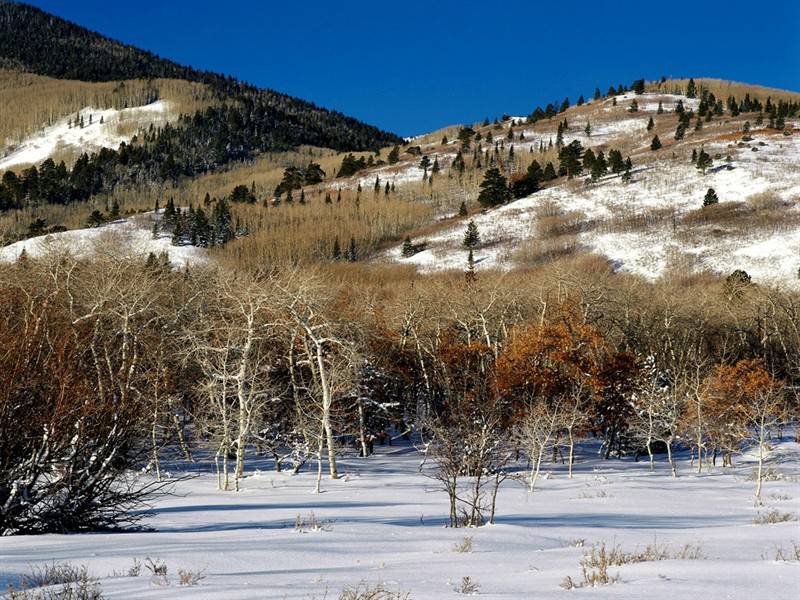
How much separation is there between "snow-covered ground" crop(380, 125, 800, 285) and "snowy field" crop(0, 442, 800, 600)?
68.7 m

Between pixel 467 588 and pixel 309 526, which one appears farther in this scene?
pixel 309 526

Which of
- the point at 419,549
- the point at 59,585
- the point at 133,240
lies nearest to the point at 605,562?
the point at 419,549

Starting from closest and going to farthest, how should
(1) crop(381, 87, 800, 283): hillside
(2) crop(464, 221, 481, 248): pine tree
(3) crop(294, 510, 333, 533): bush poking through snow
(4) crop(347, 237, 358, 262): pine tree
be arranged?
(3) crop(294, 510, 333, 533): bush poking through snow, (1) crop(381, 87, 800, 283): hillside, (2) crop(464, 221, 481, 248): pine tree, (4) crop(347, 237, 358, 262): pine tree

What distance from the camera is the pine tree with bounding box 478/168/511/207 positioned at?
397ft

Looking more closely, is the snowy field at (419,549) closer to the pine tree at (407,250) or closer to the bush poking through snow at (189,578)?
the bush poking through snow at (189,578)

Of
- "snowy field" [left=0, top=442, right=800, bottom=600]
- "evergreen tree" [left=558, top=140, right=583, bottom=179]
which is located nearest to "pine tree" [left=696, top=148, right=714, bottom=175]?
"evergreen tree" [left=558, top=140, right=583, bottom=179]

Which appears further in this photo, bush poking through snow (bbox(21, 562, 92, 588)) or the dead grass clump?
the dead grass clump

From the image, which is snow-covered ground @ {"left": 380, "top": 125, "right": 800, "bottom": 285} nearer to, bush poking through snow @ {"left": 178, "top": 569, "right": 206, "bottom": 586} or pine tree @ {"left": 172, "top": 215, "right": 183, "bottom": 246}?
pine tree @ {"left": 172, "top": 215, "right": 183, "bottom": 246}

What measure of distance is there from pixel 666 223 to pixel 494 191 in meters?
32.4

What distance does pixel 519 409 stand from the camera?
126 feet

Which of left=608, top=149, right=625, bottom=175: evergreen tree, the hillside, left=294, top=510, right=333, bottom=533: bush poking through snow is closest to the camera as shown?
left=294, top=510, right=333, bottom=533: bush poking through snow

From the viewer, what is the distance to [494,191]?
122m

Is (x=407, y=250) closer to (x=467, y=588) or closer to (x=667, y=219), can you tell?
(x=667, y=219)

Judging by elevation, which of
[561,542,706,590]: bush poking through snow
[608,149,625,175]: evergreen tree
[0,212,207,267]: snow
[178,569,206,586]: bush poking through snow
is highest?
[608,149,625,175]: evergreen tree
